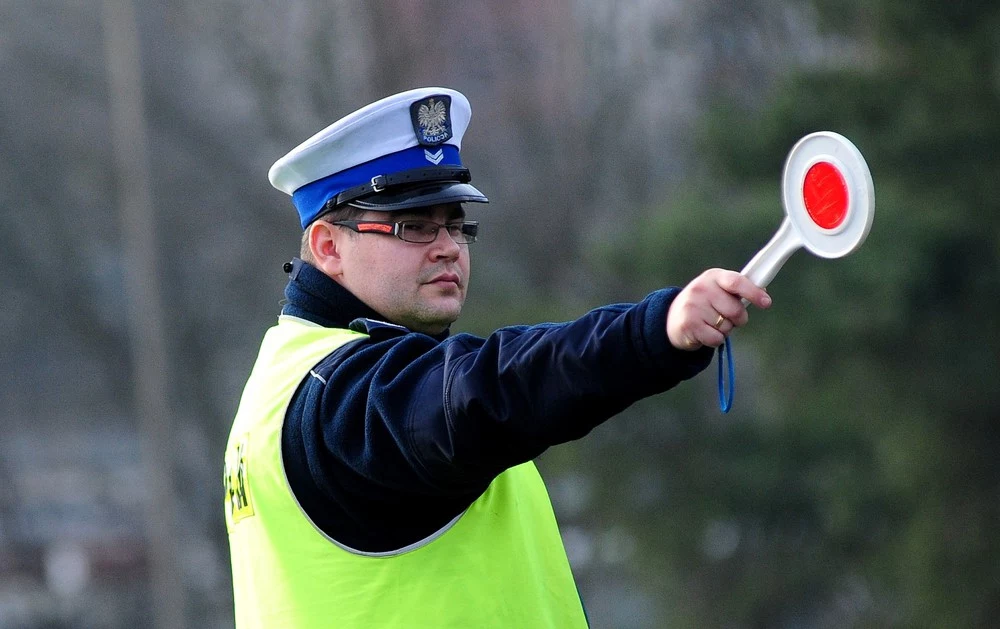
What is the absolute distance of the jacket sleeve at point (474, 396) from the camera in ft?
7.21

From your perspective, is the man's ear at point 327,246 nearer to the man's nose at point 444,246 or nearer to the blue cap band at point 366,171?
the blue cap band at point 366,171

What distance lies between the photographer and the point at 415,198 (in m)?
2.88

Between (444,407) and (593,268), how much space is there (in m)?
10.4

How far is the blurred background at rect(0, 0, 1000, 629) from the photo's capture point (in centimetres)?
1065

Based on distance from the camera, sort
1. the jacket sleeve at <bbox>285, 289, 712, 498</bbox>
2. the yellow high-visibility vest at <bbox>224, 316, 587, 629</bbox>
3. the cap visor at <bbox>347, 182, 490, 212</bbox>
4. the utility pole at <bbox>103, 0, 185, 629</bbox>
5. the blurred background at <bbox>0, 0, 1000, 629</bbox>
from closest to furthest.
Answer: the jacket sleeve at <bbox>285, 289, 712, 498</bbox> < the yellow high-visibility vest at <bbox>224, 316, 587, 629</bbox> < the cap visor at <bbox>347, 182, 490, 212</bbox> < the blurred background at <bbox>0, 0, 1000, 629</bbox> < the utility pole at <bbox>103, 0, 185, 629</bbox>

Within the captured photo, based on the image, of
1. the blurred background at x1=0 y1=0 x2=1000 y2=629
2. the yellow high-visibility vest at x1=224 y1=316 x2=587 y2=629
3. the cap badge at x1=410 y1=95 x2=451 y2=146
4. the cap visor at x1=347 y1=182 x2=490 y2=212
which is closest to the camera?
the yellow high-visibility vest at x1=224 y1=316 x2=587 y2=629

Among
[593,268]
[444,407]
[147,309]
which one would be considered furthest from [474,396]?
[147,309]

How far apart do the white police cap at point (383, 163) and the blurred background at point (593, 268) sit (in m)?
7.36

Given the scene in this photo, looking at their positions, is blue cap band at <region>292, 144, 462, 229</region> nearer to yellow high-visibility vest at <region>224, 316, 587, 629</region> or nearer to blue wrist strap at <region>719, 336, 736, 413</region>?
yellow high-visibility vest at <region>224, 316, 587, 629</region>

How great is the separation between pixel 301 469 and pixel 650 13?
512 inches

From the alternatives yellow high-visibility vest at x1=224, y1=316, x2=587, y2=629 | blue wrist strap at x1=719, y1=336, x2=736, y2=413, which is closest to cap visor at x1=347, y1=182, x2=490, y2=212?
yellow high-visibility vest at x1=224, y1=316, x2=587, y2=629

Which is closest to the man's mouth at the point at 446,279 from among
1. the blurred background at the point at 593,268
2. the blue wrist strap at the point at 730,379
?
the blue wrist strap at the point at 730,379

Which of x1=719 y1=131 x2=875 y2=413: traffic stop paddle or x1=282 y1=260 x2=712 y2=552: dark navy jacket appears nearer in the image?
x1=719 y1=131 x2=875 y2=413: traffic stop paddle

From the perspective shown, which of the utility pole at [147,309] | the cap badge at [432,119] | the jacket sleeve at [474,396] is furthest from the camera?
the utility pole at [147,309]
